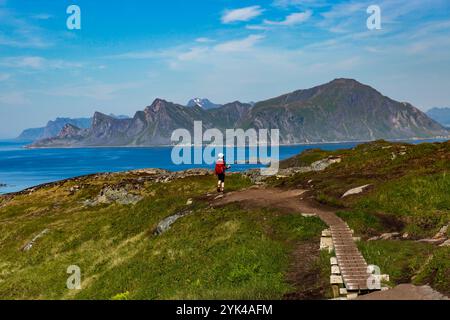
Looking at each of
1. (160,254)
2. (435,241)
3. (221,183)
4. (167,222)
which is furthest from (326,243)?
(221,183)

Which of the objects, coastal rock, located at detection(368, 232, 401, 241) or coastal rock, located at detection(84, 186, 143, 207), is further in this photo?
coastal rock, located at detection(84, 186, 143, 207)

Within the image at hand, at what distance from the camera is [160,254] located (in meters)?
29.0

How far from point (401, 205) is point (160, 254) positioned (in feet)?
58.0

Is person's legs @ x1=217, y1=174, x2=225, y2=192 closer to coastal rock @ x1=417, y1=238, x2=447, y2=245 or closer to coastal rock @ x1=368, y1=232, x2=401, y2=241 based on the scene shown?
coastal rock @ x1=368, y1=232, x2=401, y2=241

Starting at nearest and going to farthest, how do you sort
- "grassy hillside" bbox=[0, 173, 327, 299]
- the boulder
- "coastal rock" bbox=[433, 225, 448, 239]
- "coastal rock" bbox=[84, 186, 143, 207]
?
"grassy hillside" bbox=[0, 173, 327, 299]
"coastal rock" bbox=[433, 225, 448, 239]
the boulder
"coastal rock" bbox=[84, 186, 143, 207]

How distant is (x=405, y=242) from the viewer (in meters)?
22.8

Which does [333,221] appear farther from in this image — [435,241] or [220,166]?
[220,166]

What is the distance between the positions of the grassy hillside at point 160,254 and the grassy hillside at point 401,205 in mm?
4353

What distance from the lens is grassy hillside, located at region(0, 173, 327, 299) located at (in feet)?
67.2

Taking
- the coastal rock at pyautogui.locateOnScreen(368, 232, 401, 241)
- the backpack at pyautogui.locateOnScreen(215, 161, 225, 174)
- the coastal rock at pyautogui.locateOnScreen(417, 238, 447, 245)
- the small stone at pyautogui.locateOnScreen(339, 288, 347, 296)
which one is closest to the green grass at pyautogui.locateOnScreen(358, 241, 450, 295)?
the coastal rock at pyautogui.locateOnScreen(417, 238, 447, 245)

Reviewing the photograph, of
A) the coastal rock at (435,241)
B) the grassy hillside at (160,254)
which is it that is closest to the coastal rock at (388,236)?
the coastal rock at (435,241)

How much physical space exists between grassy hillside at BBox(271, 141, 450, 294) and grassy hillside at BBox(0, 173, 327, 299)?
4.35 meters

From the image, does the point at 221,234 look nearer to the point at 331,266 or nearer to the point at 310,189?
the point at 331,266

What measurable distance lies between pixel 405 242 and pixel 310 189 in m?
17.2
